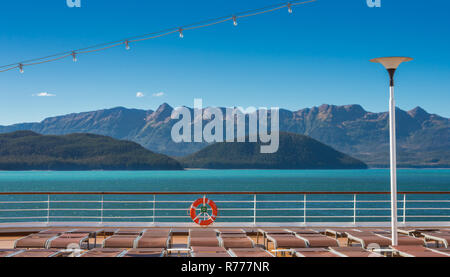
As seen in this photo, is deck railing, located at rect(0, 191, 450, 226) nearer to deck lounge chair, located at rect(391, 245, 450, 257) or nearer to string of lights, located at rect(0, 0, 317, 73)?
string of lights, located at rect(0, 0, 317, 73)

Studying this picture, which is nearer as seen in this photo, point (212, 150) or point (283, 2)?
point (283, 2)

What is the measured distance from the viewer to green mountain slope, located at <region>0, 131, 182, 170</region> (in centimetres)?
9319

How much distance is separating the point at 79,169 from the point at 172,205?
218 feet

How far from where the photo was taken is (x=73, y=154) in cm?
10088

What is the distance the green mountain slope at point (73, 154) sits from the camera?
93188mm

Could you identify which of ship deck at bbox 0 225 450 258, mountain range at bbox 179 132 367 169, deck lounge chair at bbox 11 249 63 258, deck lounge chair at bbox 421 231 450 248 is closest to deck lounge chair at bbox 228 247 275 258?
ship deck at bbox 0 225 450 258

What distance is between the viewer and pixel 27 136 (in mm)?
94938

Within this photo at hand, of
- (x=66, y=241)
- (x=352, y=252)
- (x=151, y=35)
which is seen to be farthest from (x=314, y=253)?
(x=151, y=35)

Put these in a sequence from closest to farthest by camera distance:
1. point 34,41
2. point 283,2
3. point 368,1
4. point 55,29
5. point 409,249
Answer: point 409,249
point 368,1
point 283,2
point 55,29
point 34,41

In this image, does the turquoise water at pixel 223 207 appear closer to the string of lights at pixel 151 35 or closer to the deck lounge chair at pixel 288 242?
the deck lounge chair at pixel 288 242
